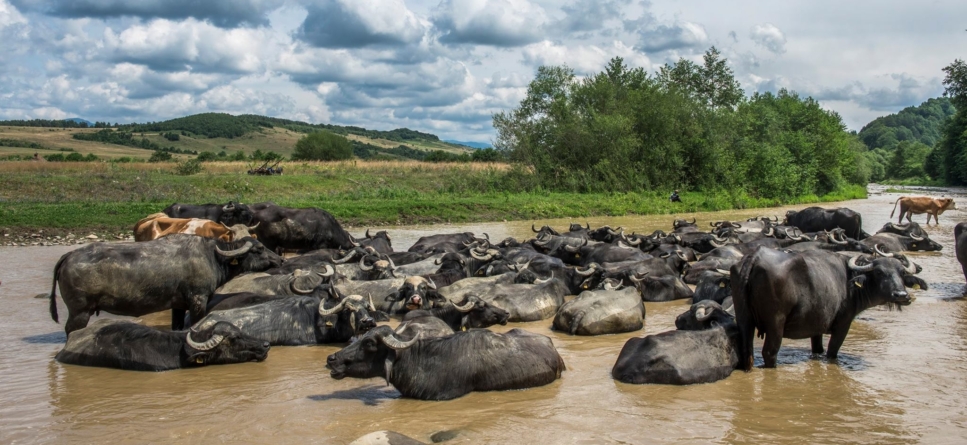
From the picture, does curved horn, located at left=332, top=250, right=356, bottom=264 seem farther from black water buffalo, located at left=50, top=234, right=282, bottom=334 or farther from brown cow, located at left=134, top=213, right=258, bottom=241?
black water buffalo, located at left=50, top=234, right=282, bottom=334

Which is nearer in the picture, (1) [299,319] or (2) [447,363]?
(2) [447,363]

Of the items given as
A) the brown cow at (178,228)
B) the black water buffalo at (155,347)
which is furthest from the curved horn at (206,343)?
the brown cow at (178,228)

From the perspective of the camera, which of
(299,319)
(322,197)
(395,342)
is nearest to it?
(395,342)

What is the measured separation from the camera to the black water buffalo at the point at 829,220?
20766 millimetres

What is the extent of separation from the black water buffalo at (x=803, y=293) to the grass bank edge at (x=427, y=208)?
19087 mm


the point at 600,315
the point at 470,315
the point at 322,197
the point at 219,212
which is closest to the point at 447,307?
the point at 470,315

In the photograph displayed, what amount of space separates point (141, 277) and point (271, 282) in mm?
2434

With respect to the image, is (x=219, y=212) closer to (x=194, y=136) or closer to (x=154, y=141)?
(x=154, y=141)

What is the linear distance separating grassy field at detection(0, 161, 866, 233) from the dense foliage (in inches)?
76.7

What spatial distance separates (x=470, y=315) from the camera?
9680mm

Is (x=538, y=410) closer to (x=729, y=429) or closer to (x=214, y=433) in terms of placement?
(x=729, y=429)

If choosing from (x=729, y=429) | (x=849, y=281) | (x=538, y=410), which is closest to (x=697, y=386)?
(x=729, y=429)

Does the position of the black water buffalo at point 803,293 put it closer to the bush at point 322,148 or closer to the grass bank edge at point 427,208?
the grass bank edge at point 427,208

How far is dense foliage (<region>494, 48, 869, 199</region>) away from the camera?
137 feet
